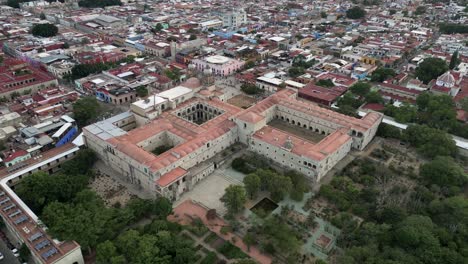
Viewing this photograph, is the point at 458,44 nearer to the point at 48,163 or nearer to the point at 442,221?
the point at 442,221

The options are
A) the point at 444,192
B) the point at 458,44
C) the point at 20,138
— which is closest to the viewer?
the point at 444,192

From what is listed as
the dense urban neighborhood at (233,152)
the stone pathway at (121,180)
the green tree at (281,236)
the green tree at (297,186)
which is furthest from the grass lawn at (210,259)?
the green tree at (297,186)

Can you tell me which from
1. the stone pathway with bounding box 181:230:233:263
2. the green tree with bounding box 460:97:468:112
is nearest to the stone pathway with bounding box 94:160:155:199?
the stone pathway with bounding box 181:230:233:263

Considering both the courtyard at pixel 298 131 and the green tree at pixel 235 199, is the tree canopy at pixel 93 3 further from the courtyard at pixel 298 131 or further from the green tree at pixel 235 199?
the green tree at pixel 235 199

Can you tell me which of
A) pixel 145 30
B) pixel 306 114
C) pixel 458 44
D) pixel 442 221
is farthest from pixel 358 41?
pixel 442 221

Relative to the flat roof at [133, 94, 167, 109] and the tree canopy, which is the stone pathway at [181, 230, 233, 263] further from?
the tree canopy

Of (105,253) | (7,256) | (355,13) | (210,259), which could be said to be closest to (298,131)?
(210,259)
